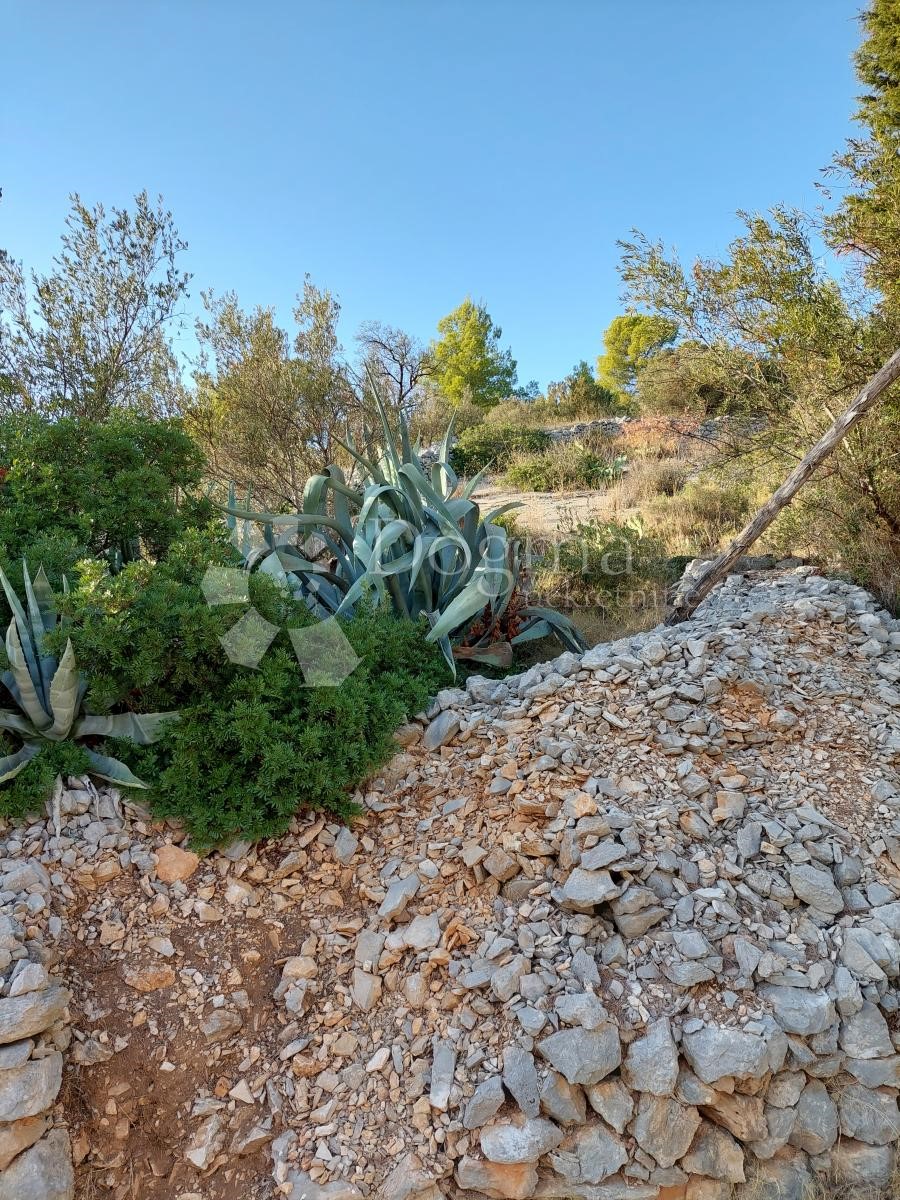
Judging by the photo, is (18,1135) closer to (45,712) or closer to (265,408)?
(45,712)

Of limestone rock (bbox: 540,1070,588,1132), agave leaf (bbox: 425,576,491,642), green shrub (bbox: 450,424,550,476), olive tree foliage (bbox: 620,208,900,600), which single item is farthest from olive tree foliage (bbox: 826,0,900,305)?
green shrub (bbox: 450,424,550,476)

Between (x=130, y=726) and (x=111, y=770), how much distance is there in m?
0.17

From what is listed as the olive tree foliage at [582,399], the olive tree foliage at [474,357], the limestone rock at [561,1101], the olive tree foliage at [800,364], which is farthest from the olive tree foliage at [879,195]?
the olive tree foliage at [474,357]

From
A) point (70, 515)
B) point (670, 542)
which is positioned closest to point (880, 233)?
point (670, 542)

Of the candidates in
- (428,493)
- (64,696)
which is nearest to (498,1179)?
(64,696)

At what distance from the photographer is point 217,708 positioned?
8.14ft

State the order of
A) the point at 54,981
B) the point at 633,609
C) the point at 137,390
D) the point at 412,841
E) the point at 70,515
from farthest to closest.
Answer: the point at 137,390
the point at 633,609
the point at 70,515
the point at 412,841
the point at 54,981

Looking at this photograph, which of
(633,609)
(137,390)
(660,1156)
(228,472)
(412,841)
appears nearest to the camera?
(660,1156)

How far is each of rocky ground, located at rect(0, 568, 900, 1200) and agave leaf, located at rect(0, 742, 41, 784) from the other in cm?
17

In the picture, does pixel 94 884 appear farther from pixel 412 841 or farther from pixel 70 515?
pixel 70 515

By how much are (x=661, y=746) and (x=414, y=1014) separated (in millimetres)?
1309

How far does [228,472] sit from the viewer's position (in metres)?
8.79

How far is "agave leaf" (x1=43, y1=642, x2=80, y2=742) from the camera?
7.68 ft

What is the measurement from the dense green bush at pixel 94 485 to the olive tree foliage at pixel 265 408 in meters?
4.48
